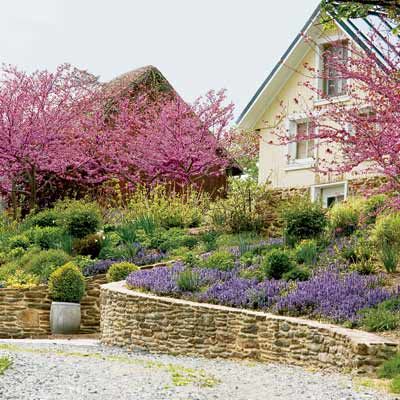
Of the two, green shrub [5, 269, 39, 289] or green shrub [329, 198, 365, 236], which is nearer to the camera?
green shrub [329, 198, 365, 236]

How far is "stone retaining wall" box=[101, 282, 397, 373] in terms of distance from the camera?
10.5m

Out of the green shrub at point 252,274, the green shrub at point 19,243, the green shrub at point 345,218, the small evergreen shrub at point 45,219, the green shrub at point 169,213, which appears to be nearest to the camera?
the green shrub at point 252,274

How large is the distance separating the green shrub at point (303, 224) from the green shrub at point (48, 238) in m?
5.46

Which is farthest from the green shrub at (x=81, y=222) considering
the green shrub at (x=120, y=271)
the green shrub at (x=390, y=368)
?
the green shrub at (x=390, y=368)

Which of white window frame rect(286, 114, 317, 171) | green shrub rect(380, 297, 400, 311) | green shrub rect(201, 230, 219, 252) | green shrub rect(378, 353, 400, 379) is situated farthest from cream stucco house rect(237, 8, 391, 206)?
green shrub rect(378, 353, 400, 379)

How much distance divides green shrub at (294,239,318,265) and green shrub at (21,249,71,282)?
527 centimetres

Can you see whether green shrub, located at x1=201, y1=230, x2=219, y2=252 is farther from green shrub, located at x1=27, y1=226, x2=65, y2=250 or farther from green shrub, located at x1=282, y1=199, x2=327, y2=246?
green shrub, located at x1=27, y1=226, x2=65, y2=250

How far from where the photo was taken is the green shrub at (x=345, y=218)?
53.3 ft

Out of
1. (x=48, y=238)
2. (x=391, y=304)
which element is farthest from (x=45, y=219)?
(x=391, y=304)

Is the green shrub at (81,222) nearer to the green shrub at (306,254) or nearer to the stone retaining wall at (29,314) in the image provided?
the stone retaining wall at (29,314)

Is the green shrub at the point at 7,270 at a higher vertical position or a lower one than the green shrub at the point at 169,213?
lower

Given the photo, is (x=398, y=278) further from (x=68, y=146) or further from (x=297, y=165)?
(x=68, y=146)

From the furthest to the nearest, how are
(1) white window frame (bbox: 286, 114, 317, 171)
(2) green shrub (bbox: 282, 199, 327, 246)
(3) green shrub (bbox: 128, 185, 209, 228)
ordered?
(1) white window frame (bbox: 286, 114, 317, 171) < (3) green shrub (bbox: 128, 185, 209, 228) < (2) green shrub (bbox: 282, 199, 327, 246)

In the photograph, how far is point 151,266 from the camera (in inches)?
657
